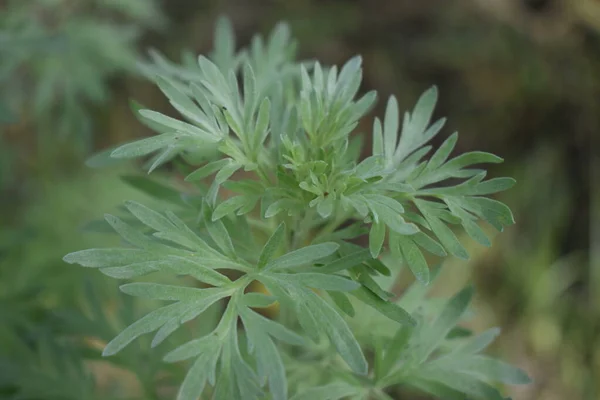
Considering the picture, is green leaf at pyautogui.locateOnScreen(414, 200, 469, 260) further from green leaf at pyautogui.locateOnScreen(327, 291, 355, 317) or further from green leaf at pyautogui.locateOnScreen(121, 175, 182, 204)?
green leaf at pyautogui.locateOnScreen(121, 175, 182, 204)

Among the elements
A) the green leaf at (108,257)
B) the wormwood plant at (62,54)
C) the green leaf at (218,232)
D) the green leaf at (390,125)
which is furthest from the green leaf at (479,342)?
the wormwood plant at (62,54)

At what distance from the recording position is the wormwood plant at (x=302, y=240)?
2.57 feet

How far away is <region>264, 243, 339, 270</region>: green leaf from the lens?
78 centimetres

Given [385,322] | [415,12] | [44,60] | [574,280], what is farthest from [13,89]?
[574,280]

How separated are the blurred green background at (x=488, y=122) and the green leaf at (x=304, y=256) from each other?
1582 mm

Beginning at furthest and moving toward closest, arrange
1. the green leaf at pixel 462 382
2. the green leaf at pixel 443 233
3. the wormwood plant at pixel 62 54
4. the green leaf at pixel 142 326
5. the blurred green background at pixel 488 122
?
the blurred green background at pixel 488 122 → the wormwood plant at pixel 62 54 → the green leaf at pixel 462 382 → the green leaf at pixel 443 233 → the green leaf at pixel 142 326

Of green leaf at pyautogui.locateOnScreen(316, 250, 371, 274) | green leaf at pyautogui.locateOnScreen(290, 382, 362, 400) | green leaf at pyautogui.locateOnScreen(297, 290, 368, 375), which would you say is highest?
green leaf at pyautogui.locateOnScreen(316, 250, 371, 274)

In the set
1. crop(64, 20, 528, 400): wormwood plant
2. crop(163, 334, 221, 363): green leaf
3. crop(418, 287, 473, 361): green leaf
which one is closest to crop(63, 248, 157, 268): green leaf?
crop(64, 20, 528, 400): wormwood plant

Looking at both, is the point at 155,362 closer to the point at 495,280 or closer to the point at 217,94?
the point at 217,94

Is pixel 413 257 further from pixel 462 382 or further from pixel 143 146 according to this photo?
pixel 143 146

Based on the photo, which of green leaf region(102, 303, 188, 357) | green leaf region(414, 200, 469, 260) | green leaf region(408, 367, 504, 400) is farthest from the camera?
green leaf region(408, 367, 504, 400)

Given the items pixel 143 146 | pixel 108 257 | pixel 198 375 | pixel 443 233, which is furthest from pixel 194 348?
pixel 443 233

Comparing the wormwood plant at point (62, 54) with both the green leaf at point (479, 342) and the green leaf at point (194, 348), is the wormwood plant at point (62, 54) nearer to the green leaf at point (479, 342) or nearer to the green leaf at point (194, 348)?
the green leaf at point (194, 348)

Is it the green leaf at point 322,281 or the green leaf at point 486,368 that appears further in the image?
the green leaf at point 486,368
